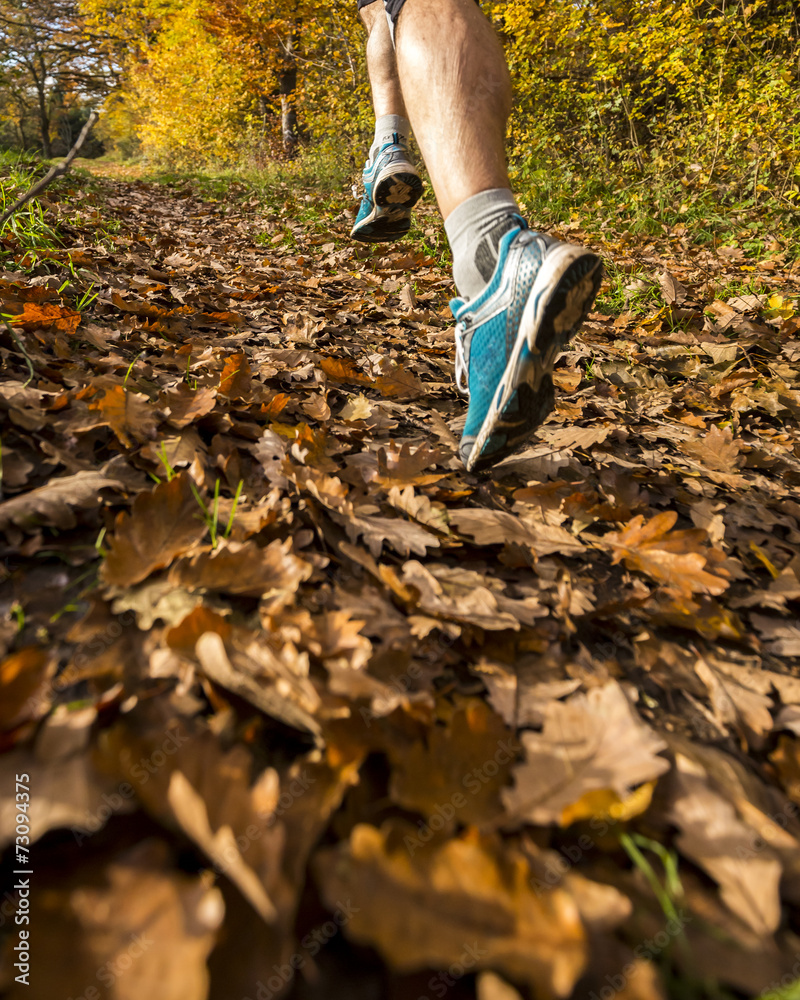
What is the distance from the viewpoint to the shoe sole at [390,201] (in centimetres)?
225

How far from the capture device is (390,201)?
2.38 metres

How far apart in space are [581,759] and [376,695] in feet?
0.95

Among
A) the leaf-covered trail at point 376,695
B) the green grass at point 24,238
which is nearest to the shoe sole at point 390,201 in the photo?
the leaf-covered trail at point 376,695

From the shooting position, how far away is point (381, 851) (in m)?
0.58

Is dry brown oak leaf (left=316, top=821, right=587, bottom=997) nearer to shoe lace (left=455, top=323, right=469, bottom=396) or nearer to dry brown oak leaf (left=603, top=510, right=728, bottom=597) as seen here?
dry brown oak leaf (left=603, top=510, right=728, bottom=597)

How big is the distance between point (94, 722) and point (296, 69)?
1791 cm

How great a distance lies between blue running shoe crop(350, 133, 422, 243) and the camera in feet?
7.39

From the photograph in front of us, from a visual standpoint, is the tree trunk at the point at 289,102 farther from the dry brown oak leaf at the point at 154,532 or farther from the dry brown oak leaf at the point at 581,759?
the dry brown oak leaf at the point at 581,759

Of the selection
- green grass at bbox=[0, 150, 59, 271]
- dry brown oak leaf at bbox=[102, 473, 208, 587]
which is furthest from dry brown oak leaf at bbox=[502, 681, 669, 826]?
green grass at bbox=[0, 150, 59, 271]

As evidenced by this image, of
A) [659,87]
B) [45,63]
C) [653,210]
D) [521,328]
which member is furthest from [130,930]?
[45,63]

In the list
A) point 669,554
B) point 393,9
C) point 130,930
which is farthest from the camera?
point 393,9

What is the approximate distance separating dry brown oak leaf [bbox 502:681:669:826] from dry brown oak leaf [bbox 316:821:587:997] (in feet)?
0.25

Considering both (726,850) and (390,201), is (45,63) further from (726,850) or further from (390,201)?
(726,850)

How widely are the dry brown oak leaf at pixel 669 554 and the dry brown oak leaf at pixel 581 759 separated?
401 millimetres
